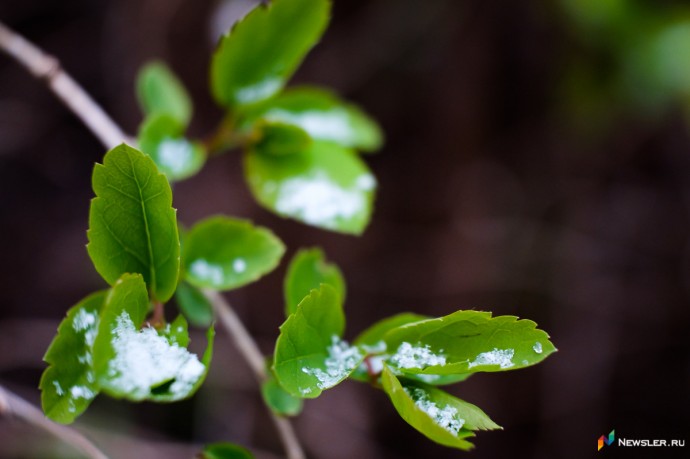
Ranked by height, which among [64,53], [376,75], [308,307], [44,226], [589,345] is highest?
[376,75]

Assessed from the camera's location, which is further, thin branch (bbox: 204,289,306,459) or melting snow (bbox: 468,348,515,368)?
thin branch (bbox: 204,289,306,459)

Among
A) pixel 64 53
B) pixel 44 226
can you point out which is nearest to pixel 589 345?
pixel 44 226

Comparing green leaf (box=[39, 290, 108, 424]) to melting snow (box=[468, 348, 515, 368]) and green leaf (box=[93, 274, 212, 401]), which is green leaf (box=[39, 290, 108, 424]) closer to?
green leaf (box=[93, 274, 212, 401])

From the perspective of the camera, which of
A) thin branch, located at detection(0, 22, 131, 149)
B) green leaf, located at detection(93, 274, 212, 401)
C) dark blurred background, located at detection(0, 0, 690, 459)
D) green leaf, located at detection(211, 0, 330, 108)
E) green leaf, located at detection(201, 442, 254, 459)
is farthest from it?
dark blurred background, located at detection(0, 0, 690, 459)

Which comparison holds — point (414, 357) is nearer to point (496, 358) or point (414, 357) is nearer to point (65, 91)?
point (496, 358)

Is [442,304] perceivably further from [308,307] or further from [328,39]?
[308,307]

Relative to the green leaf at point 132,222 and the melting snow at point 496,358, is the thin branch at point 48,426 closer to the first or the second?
the green leaf at point 132,222

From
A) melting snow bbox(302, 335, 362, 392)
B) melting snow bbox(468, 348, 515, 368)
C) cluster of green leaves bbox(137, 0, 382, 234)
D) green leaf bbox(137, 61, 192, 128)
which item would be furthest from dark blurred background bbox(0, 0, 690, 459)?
melting snow bbox(468, 348, 515, 368)
